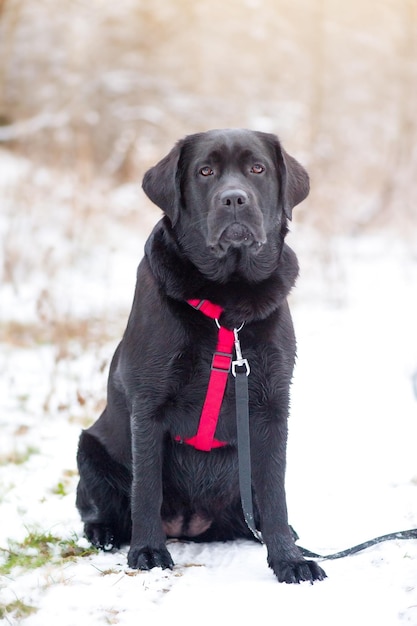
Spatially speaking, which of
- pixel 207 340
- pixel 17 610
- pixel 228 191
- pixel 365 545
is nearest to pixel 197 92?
pixel 228 191

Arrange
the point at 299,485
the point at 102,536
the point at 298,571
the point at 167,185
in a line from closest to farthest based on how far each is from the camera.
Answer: the point at 298,571
the point at 167,185
the point at 102,536
the point at 299,485

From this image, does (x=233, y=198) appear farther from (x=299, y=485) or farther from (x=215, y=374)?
(x=299, y=485)

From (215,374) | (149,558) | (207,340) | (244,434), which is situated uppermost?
(207,340)

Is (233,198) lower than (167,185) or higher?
lower

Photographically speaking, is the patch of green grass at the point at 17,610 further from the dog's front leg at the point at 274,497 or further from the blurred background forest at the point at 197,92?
the blurred background forest at the point at 197,92

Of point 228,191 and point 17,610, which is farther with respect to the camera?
point 228,191

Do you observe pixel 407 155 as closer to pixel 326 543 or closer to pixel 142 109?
pixel 142 109

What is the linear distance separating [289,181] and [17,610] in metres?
1.71

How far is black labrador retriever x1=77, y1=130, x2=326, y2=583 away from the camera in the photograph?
254 cm

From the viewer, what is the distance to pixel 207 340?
8.39ft

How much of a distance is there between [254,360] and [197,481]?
51cm

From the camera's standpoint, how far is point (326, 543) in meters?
2.86

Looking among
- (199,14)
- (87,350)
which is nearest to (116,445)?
(87,350)

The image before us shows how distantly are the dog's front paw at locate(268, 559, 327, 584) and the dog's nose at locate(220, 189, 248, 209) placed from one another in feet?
3.95
